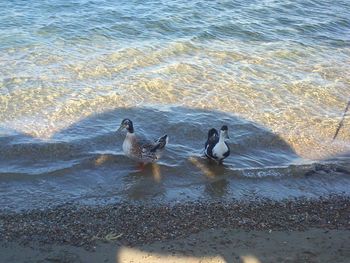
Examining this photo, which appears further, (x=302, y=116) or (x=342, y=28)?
(x=342, y=28)

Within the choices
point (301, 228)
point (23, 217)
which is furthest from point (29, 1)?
point (301, 228)

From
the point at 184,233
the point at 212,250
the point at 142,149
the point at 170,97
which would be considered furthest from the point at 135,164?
the point at 212,250

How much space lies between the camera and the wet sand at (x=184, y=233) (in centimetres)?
621

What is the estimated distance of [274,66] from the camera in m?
13.0

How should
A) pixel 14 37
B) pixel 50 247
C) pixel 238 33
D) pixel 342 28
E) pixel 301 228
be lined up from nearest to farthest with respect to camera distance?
pixel 50 247
pixel 301 228
pixel 14 37
pixel 238 33
pixel 342 28

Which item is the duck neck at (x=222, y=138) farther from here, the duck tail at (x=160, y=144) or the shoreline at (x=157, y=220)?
the shoreline at (x=157, y=220)

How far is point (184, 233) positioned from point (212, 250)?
52cm

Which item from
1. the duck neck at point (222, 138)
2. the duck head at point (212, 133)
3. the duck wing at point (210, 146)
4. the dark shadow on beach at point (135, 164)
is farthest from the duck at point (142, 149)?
the duck neck at point (222, 138)

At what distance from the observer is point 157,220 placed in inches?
278

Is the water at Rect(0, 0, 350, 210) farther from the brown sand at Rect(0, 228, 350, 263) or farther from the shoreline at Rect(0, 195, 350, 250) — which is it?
the brown sand at Rect(0, 228, 350, 263)

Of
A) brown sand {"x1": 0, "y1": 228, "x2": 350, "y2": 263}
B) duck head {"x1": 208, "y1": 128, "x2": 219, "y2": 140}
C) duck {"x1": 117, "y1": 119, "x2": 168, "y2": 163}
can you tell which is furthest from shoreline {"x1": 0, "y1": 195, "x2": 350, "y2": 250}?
duck head {"x1": 208, "y1": 128, "x2": 219, "y2": 140}

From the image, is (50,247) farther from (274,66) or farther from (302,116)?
(274,66)

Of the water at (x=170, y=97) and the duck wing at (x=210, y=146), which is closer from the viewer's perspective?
the water at (x=170, y=97)

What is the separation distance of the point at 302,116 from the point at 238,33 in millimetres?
5140
